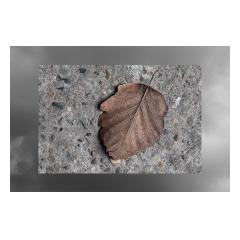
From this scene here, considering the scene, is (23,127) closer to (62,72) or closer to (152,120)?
(62,72)
